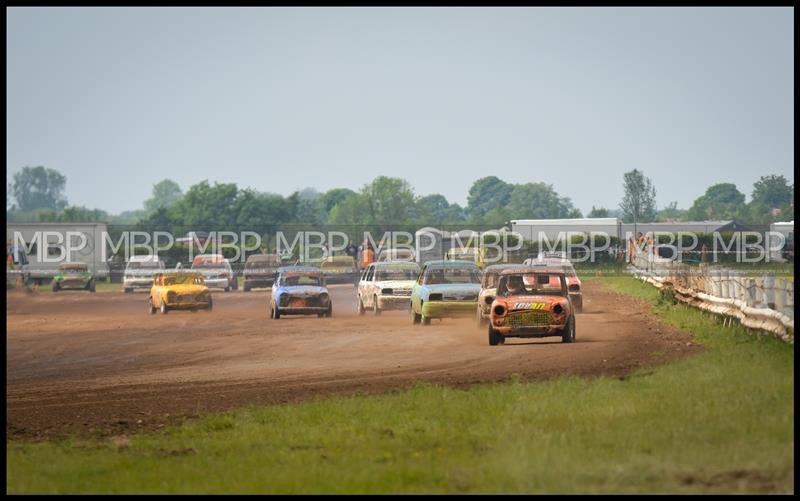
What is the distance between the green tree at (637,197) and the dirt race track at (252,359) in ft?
255

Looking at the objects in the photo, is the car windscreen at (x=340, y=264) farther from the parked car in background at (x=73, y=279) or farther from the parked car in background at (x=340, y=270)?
the parked car in background at (x=73, y=279)

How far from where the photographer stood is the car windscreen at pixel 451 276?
30.3m

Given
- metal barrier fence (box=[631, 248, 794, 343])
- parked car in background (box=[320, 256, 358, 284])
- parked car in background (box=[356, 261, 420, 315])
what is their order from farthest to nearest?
parked car in background (box=[320, 256, 358, 284]) → parked car in background (box=[356, 261, 420, 315]) → metal barrier fence (box=[631, 248, 794, 343])

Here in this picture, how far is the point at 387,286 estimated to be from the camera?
35531 millimetres

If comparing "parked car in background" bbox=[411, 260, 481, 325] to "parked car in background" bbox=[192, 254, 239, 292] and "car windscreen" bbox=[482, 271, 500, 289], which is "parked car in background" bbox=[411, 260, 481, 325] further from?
"parked car in background" bbox=[192, 254, 239, 292]

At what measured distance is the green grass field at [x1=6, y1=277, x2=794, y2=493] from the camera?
1084 cm

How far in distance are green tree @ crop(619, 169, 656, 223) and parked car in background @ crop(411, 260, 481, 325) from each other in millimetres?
83785

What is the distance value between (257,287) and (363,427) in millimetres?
43683

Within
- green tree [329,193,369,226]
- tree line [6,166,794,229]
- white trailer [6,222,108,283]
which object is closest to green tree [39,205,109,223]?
tree line [6,166,794,229]

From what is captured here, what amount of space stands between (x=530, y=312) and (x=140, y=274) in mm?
36886

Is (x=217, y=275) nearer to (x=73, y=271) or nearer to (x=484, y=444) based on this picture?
(x=73, y=271)

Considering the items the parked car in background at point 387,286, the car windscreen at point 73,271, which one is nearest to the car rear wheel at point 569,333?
the parked car in background at point 387,286

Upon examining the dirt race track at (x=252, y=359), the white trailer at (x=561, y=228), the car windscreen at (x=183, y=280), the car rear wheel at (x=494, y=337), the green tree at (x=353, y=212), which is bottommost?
the dirt race track at (x=252, y=359)

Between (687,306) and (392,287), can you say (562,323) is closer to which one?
(687,306)
